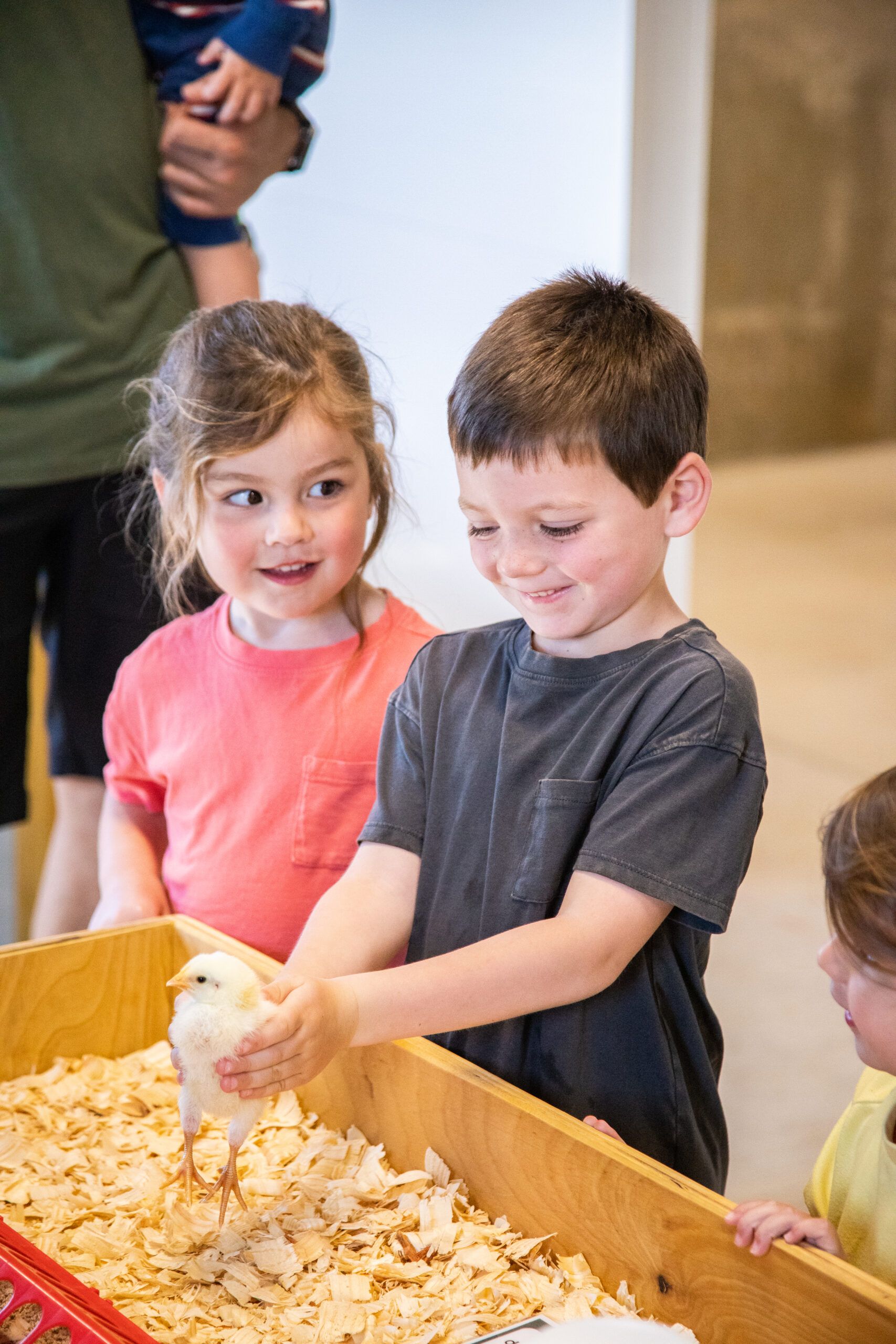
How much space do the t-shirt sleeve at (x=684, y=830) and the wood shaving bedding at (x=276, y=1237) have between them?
0.27m

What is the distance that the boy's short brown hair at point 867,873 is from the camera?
833mm

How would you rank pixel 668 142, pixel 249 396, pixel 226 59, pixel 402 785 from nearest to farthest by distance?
pixel 402 785 → pixel 249 396 → pixel 226 59 → pixel 668 142

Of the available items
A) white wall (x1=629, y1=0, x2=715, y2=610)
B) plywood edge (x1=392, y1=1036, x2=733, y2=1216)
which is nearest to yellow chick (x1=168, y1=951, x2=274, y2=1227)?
plywood edge (x1=392, y1=1036, x2=733, y2=1216)

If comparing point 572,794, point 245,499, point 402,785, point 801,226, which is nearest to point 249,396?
point 245,499

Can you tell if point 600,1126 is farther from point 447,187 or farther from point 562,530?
point 447,187

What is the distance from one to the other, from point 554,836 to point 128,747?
0.63 meters

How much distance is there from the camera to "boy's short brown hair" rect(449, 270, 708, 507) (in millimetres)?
1009

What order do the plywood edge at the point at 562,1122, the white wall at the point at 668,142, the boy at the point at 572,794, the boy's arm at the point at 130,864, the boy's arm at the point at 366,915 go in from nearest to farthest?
the plywood edge at the point at 562,1122, the boy at the point at 572,794, the boy's arm at the point at 366,915, the boy's arm at the point at 130,864, the white wall at the point at 668,142

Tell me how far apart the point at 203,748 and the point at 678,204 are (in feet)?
4.30

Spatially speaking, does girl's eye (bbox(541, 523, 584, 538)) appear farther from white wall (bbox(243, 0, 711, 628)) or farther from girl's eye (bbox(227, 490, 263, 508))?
white wall (bbox(243, 0, 711, 628))

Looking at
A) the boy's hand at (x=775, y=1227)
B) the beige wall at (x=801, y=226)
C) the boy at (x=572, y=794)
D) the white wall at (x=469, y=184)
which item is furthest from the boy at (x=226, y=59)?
the beige wall at (x=801, y=226)

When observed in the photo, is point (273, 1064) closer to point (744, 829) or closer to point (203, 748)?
point (744, 829)

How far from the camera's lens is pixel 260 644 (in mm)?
1476

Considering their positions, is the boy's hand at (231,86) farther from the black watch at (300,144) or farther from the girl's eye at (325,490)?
the girl's eye at (325,490)
